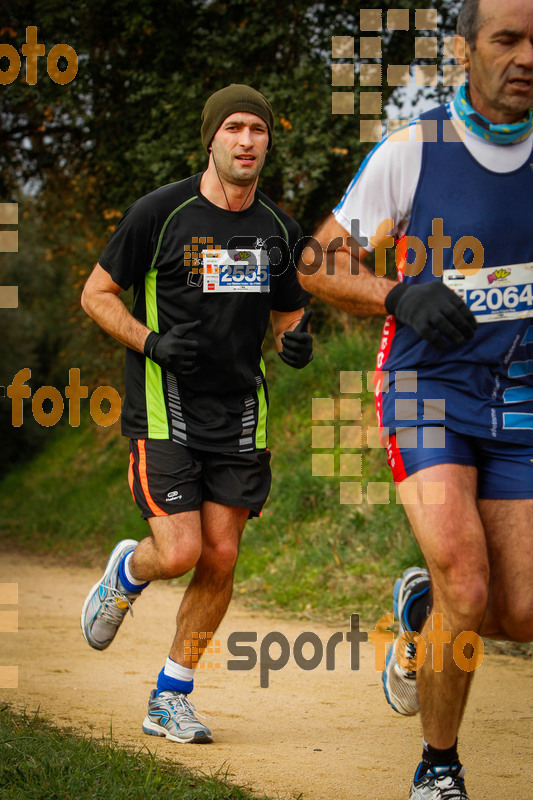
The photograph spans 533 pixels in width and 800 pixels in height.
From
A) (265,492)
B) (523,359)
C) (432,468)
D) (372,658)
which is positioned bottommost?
(372,658)

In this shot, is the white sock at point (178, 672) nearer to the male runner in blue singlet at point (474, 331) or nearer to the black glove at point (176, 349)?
the black glove at point (176, 349)

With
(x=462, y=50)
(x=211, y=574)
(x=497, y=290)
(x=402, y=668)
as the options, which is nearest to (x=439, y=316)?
(x=497, y=290)

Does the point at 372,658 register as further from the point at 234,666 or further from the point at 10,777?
the point at 10,777

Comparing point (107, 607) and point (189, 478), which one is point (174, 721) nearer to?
point (107, 607)

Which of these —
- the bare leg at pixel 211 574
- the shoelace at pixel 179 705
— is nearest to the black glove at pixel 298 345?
the bare leg at pixel 211 574

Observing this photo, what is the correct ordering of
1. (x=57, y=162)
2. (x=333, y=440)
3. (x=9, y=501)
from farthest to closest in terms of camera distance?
(x=9, y=501) < (x=57, y=162) < (x=333, y=440)

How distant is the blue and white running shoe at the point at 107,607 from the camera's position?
462 centimetres

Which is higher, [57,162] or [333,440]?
[57,162]

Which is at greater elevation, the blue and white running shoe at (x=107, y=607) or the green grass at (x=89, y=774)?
the blue and white running shoe at (x=107, y=607)

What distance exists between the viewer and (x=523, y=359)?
3273mm

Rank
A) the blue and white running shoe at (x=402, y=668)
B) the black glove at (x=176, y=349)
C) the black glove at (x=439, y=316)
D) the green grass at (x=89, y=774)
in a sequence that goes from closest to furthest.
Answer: the black glove at (x=439, y=316), the green grass at (x=89, y=774), the blue and white running shoe at (x=402, y=668), the black glove at (x=176, y=349)

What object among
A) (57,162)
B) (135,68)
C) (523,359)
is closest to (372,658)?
(523,359)

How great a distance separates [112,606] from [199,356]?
125 centimetres

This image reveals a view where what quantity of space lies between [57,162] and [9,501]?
616 centimetres
